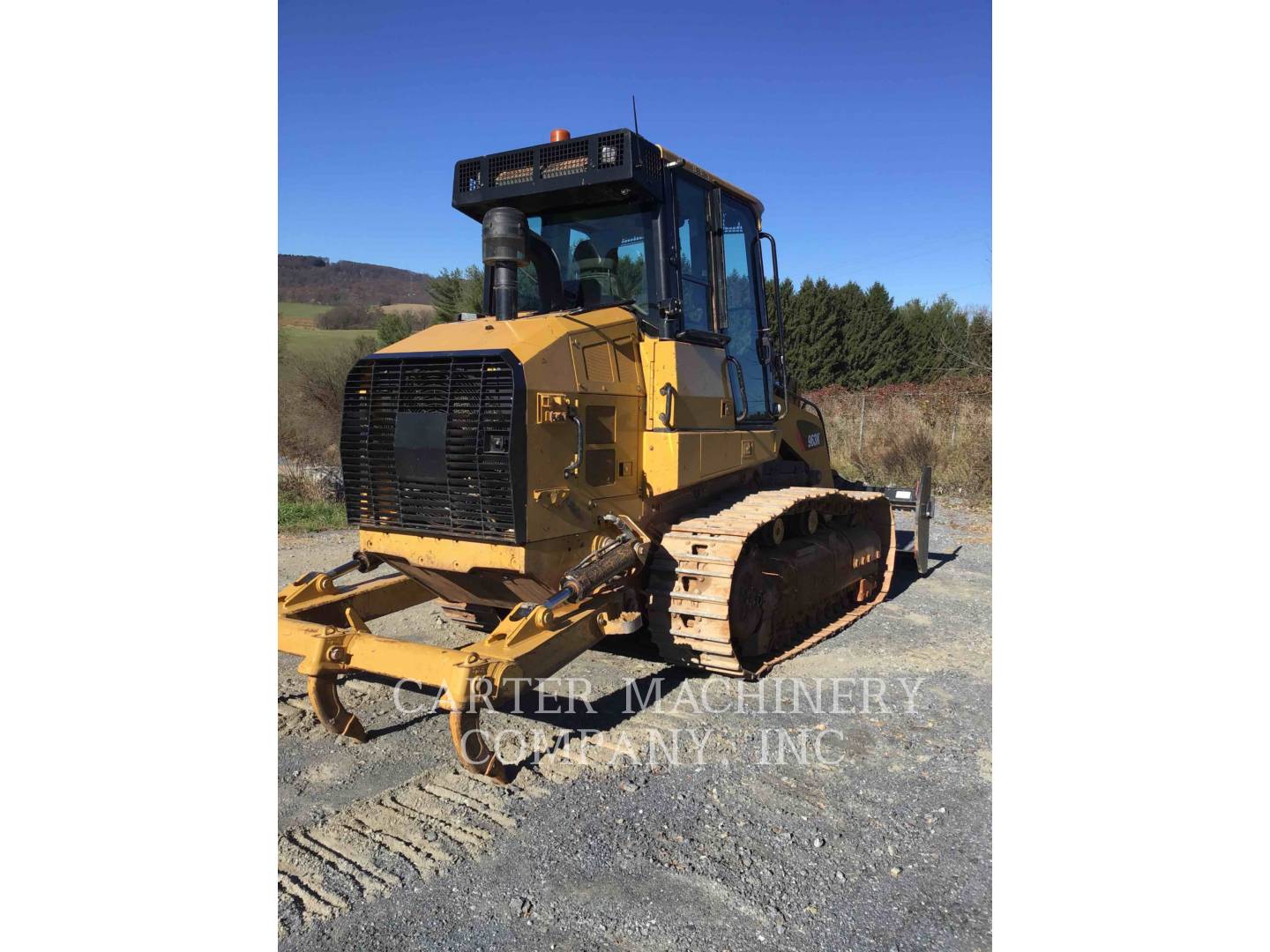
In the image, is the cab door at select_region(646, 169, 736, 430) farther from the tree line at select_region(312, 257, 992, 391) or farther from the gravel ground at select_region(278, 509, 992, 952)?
the tree line at select_region(312, 257, 992, 391)

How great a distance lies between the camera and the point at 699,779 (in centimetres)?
378

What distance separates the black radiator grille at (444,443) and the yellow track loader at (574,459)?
0.01 m

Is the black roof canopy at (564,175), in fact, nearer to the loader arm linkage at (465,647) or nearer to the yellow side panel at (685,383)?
the yellow side panel at (685,383)

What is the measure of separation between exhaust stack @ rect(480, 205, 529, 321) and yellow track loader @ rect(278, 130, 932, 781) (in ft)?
0.04

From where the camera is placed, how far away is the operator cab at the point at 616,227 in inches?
190

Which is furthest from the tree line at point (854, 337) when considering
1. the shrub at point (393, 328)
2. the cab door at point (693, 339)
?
the cab door at point (693, 339)

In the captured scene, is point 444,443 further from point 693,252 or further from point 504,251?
point 693,252

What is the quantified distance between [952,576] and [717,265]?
4.41 meters

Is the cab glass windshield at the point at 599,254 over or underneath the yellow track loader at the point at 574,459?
over

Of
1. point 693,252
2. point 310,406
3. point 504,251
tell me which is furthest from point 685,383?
point 310,406

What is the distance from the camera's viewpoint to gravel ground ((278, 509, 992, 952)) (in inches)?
110

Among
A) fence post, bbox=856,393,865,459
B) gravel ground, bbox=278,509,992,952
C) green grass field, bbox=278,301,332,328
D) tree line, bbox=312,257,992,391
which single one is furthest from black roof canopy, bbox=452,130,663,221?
tree line, bbox=312,257,992,391

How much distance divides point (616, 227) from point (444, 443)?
1.90 metres

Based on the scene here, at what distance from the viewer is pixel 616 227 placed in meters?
5.10
